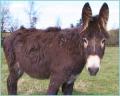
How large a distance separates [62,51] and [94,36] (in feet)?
2.52

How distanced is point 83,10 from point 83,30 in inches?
14.4

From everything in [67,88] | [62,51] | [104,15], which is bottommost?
[67,88]

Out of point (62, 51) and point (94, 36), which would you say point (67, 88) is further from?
point (94, 36)

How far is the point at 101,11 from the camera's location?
6.22 metres

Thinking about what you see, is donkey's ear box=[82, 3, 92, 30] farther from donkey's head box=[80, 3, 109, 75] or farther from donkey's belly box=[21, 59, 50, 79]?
donkey's belly box=[21, 59, 50, 79]

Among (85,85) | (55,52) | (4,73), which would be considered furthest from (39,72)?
(4,73)

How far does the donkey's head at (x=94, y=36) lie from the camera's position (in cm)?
577

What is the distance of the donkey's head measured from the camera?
5.77 metres

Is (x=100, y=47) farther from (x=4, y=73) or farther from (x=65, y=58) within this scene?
(x=4, y=73)

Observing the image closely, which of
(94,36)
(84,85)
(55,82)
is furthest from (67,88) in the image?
A: (84,85)

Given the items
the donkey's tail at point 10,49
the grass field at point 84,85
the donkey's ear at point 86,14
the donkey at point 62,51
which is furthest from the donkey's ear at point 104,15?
the grass field at point 84,85

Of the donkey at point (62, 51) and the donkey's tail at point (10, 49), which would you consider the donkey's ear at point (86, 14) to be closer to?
the donkey at point (62, 51)

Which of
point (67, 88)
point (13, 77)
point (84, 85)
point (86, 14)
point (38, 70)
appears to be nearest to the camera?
point (86, 14)

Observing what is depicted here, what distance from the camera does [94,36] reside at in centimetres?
595
